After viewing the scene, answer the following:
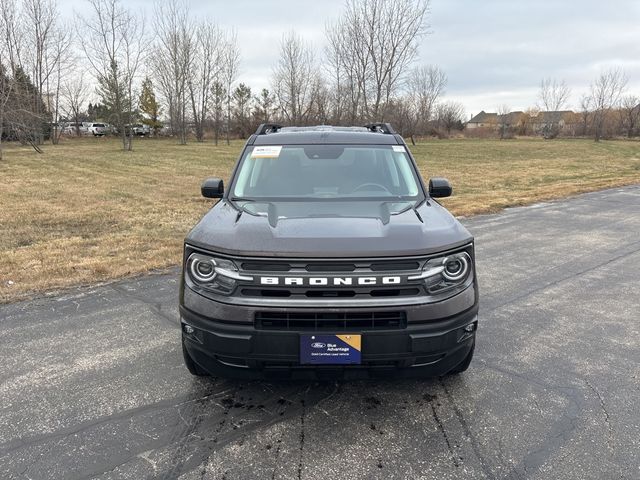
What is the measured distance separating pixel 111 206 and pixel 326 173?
8.90 m

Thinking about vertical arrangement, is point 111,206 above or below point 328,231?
below

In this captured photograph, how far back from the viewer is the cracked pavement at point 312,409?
2479 millimetres

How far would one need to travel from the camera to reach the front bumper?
8.39ft

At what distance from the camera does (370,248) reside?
8.61 feet

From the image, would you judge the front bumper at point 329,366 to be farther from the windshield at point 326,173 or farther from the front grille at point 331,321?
the windshield at point 326,173

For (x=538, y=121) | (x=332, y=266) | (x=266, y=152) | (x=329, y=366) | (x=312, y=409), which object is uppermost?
(x=538, y=121)

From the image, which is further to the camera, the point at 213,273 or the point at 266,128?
the point at 266,128

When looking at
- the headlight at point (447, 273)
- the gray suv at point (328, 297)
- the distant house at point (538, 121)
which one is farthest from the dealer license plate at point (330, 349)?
the distant house at point (538, 121)

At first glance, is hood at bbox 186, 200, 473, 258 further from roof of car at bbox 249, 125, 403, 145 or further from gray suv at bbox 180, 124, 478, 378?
roof of car at bbox 249, 125, 403, 145

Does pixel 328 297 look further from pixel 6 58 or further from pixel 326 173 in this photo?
pixel 6 58

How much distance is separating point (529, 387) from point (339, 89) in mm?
32609

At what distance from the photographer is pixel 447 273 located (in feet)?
9.02

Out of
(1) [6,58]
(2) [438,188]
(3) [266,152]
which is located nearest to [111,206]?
(3) [266,152]

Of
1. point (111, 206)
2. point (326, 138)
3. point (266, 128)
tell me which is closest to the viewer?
point (326, 138)
